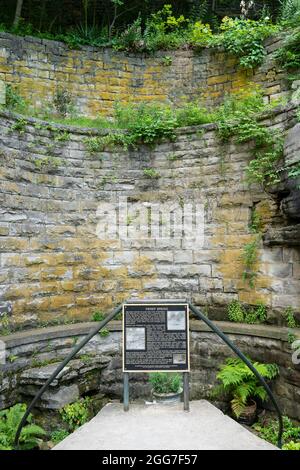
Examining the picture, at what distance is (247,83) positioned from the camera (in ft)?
27.5

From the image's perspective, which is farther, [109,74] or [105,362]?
[109,74]

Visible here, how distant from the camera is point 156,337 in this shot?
13.4 feet

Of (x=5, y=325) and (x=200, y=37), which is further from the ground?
(x=200, y=37)

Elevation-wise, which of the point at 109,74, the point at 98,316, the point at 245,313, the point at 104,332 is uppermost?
the point at 109,74

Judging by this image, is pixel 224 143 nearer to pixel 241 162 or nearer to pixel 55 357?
pixel 241 162

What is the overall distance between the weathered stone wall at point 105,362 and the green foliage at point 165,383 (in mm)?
1599

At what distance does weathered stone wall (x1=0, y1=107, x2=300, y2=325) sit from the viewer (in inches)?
251

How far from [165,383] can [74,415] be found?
1622 millimetres

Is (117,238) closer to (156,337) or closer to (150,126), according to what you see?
(150,126)

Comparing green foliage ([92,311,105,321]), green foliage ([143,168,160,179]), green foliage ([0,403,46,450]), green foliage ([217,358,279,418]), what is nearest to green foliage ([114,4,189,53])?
green foliage ([143,168,160,179])

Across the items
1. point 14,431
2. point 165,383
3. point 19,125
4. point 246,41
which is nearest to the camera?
point 14,431

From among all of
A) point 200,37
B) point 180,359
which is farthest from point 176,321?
point 200,37

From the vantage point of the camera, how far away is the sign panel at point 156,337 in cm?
405

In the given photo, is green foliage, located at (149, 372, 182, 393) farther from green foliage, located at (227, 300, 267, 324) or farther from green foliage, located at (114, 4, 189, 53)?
green foliage, located at (114, 4, 189, 53)
